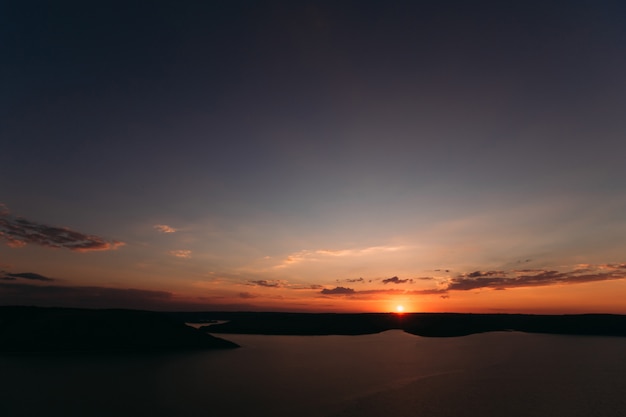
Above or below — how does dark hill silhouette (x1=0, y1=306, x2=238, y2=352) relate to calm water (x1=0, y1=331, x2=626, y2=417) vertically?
above

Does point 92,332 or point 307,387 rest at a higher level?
point 92,332

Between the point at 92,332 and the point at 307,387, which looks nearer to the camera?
the point at 307,387

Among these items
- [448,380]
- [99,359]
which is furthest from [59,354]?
[448,380]

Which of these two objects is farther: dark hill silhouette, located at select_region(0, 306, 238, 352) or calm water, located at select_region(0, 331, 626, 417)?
dark hill silhouette, located at select_region(0, 306, 238, 352)

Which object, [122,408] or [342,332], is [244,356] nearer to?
[122,408]
